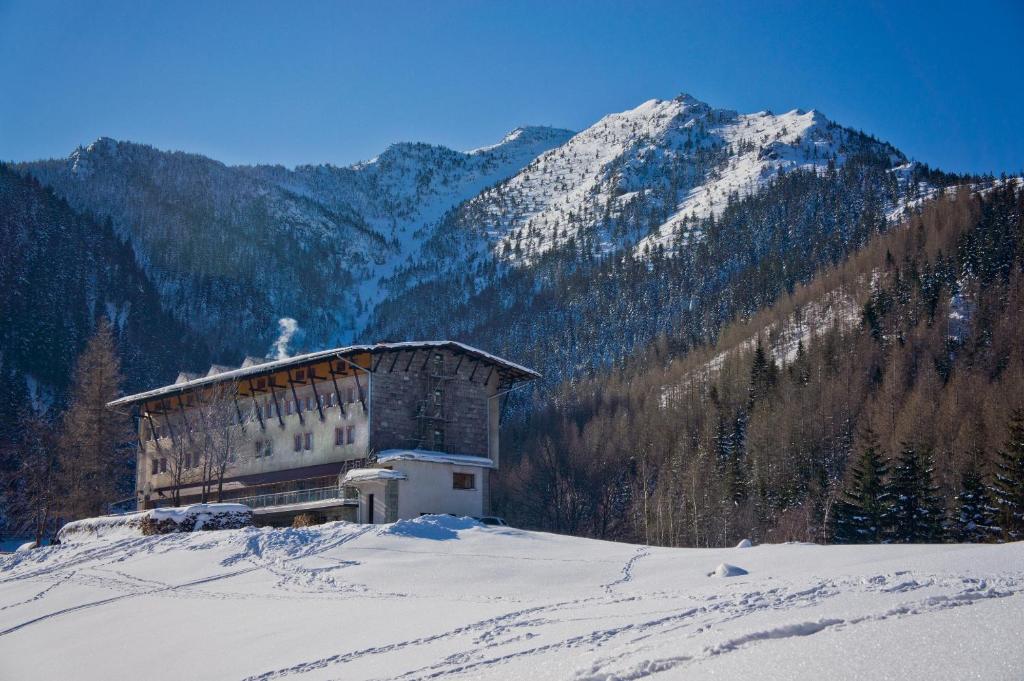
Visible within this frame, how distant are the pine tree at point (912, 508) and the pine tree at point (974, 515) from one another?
126cm

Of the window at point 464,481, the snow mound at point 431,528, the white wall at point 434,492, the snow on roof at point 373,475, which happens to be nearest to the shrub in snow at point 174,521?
the snow on roof at point 373,475

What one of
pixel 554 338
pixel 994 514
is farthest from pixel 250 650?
pixel 554 338

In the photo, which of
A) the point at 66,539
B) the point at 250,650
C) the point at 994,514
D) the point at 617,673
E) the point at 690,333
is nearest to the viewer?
the point at 617,673

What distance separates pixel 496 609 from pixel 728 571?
5454mm

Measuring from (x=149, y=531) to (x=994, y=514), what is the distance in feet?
Result: 147

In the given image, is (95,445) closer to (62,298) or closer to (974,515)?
(974,515)

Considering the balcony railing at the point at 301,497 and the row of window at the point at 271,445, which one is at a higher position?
the row of window at the point at 271,445

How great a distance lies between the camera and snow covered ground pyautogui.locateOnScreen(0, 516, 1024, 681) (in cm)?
1255

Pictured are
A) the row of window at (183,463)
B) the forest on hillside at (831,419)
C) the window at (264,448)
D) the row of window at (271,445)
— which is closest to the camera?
the row of window at (271,445)

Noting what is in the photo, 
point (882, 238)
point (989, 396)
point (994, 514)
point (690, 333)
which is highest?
point (882, 238)

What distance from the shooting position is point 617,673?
1252cm

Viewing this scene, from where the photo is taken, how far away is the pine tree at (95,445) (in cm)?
5609

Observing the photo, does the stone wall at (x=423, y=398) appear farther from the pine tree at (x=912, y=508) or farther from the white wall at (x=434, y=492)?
the pine tree at (x=912, y=508)

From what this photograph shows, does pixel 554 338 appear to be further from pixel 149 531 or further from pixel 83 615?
pixel 83 615
